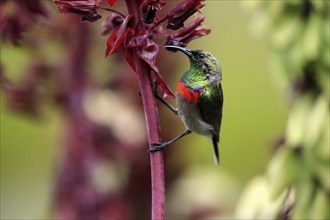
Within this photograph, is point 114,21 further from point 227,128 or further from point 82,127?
point 227,128

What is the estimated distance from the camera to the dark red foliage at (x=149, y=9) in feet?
2.24

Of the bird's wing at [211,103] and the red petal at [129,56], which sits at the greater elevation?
the red petal at [129,56]

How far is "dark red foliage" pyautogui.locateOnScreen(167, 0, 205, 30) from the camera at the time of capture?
711mm

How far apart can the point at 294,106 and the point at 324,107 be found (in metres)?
0.06

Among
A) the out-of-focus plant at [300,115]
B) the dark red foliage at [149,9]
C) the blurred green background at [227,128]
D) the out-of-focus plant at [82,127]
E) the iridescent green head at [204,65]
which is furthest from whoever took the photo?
the blurred green background at [227,128]

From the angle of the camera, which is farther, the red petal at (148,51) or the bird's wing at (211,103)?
the bird's wing at (211,103)

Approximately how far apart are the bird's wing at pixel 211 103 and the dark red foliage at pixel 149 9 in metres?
0.20

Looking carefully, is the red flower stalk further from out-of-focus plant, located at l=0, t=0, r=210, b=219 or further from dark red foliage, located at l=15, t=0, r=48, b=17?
out-of-focus plant, located at l=0, t=0, r=210, b=219

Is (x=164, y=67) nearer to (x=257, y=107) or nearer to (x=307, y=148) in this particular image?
(x=307, y=148)

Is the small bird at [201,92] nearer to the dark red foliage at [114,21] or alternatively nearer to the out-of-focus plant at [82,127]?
the dark red foliage at [114,21]

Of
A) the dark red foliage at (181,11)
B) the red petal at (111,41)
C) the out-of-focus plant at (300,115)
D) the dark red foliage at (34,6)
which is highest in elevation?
the dark red foliage at (181,11)

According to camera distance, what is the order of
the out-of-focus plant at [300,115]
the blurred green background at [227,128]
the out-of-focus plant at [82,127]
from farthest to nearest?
1. the blurred green background at [227,128]
2. the out-of-focus plant at [82,127]
3. the out-of-focus plant at [300,115]

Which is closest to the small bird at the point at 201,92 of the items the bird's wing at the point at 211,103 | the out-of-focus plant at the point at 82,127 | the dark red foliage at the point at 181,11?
the bird's wing at the point at 211,103

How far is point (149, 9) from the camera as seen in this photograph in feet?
2.27
